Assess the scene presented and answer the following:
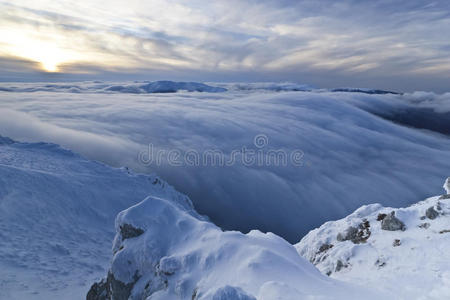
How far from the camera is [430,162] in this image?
6162cm

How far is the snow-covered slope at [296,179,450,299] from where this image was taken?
6.39 m

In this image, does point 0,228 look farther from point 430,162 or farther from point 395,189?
point 430,162

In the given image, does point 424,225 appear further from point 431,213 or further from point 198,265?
point 198,265

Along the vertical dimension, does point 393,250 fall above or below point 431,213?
below

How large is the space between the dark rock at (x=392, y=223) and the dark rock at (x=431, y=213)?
810 millimetres

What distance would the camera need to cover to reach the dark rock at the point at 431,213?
8.67m

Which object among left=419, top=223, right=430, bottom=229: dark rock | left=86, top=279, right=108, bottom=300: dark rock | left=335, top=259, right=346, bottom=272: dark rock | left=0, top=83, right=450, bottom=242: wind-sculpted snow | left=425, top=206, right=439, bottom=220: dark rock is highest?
left=425, top=206, right=439, bottom=220: dark rock

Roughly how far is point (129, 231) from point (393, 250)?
8.19m

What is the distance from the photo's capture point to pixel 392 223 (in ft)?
31.2

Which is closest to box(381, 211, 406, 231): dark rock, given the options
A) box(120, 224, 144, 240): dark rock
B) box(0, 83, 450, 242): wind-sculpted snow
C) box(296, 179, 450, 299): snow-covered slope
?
box(296, 179, 450, 299): snow-covered slope

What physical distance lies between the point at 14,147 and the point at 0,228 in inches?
640

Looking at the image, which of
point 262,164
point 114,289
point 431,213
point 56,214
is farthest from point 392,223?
point 262,164

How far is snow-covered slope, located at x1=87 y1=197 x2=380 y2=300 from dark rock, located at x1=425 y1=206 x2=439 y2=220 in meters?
4.72

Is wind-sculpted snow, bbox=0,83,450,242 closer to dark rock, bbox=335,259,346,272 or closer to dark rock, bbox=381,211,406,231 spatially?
dark rock, bbox=381,211,406,231
